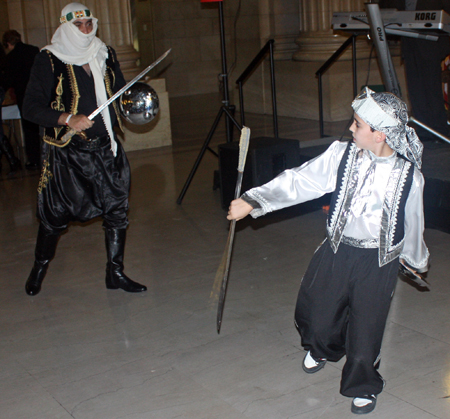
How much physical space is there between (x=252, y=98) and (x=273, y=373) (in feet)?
32.1

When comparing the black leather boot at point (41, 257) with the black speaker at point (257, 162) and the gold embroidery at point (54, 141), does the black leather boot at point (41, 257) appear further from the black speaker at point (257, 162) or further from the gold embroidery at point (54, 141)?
the black speaker at point (257, 162)

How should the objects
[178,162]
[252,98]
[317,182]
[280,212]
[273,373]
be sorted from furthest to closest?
[252,98], [178,162], [280,212], [273,373], [317,182]

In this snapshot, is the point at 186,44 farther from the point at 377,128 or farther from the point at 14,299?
the point at 377,128

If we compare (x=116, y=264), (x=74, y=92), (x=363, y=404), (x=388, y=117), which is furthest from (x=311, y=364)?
(x=74, y=92)

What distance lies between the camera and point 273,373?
10.2 feet

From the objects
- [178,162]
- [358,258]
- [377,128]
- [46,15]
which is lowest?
[178,162]

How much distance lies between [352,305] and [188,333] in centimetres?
113

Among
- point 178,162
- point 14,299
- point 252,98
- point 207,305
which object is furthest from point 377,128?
point 252,98

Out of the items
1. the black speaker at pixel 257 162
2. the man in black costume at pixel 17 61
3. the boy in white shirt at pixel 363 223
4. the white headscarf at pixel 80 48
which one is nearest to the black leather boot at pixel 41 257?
the white headscarf at pixel 80 48

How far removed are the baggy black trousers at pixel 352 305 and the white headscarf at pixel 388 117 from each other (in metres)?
0.47

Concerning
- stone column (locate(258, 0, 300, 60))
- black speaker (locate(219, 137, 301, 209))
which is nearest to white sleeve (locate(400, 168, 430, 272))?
black speaker (locate(219, 137, 301, 209))

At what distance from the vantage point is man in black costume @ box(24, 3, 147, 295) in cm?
381

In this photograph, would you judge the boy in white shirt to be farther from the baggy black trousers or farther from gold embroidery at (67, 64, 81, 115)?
gold embroidery at (67, 64, 81, 115)

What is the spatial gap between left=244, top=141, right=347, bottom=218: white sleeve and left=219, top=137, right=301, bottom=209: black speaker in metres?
2.71
